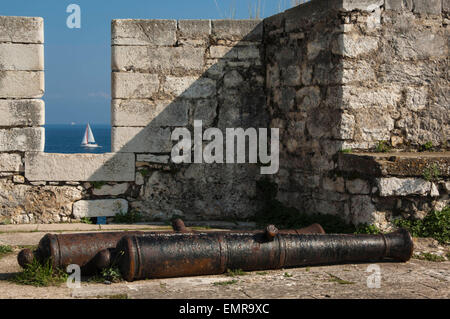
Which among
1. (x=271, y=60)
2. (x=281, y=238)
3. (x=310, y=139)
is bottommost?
(x=281, y=238)

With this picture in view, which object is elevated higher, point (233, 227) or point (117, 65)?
point (117, 65)

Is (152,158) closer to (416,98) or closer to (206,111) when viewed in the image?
(206,111)

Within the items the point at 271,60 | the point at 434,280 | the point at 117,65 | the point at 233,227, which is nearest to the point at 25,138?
the point at 117,65

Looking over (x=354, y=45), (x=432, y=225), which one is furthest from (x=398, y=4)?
(x=432, y=225)

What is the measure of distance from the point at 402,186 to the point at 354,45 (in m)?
1.58

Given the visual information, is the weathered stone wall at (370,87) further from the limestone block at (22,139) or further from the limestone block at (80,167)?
the limestone block at (22,139)

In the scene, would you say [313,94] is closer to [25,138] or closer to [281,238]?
[281,238]

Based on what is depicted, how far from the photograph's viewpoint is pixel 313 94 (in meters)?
6.62

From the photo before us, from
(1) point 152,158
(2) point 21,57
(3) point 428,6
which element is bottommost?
(1) point 152,158

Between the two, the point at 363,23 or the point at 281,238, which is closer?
the point at 281,238

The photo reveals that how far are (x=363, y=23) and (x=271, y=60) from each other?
147 cm

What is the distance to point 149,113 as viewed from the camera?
7.20 m

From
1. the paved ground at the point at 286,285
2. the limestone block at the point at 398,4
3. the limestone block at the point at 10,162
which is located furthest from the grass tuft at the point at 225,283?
the limestone block at the point at 10,162

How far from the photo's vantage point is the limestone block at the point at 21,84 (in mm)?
6910
